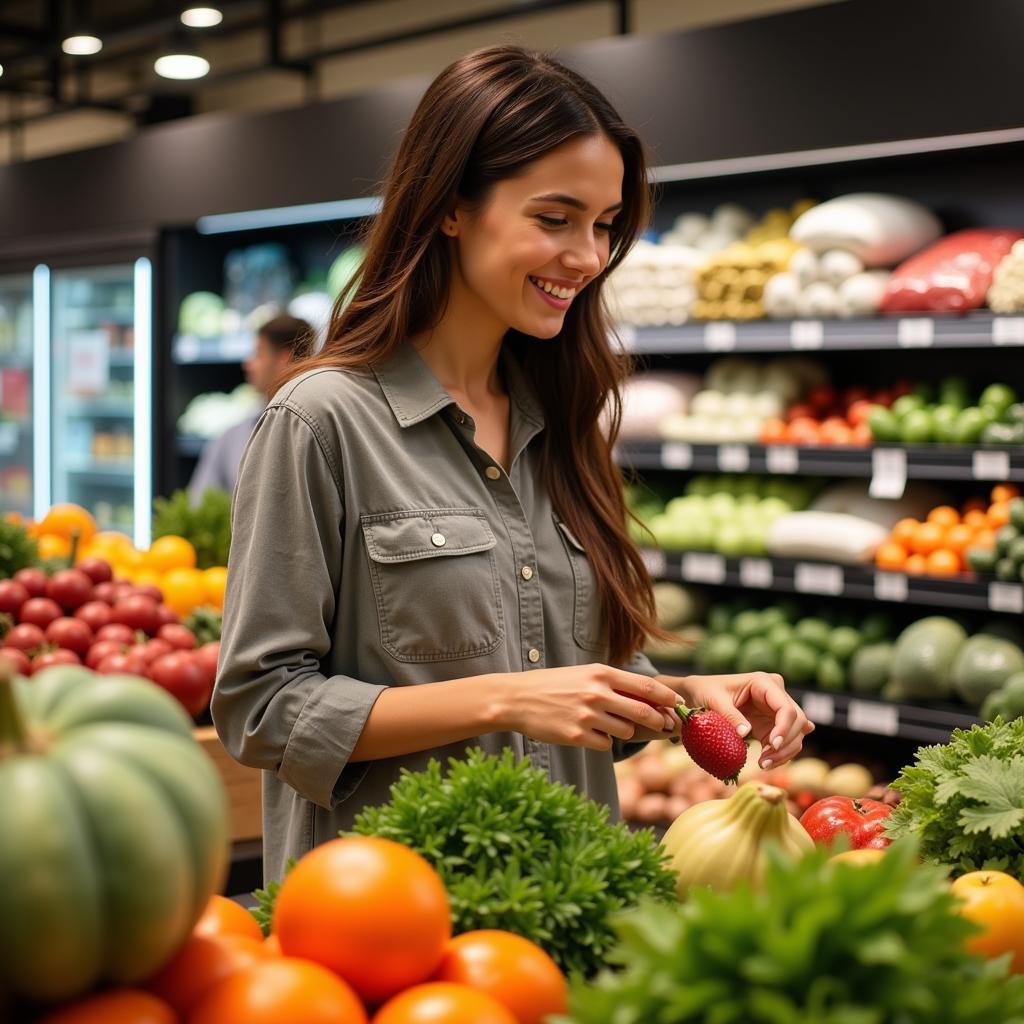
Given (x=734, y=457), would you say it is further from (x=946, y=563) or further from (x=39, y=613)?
(x=39, y=613)

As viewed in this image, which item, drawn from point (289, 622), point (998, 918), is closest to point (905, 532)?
point (289, 622)

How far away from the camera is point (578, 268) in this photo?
1.67 m

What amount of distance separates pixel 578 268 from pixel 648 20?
15.4 feet

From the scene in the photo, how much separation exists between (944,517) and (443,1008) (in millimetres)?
3377

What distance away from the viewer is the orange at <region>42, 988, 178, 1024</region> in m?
0.67

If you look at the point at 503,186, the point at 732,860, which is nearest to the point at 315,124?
the point at 503,186

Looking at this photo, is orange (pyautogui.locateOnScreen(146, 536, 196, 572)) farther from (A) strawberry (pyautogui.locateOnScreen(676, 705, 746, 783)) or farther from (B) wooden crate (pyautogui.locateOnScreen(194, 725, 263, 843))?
(A) strawberry (pyautogui.locateOnScreen(676, 705, 746, 783))

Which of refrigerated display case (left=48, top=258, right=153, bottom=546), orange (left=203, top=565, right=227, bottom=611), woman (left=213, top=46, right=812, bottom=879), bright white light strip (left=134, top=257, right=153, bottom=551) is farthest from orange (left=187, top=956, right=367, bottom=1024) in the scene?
refrigerated display case (left=48, top=258, right=153, bottom=546)

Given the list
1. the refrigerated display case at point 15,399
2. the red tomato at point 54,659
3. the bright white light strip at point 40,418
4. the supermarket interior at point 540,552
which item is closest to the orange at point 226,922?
Answer: the supermarket interior at point 540,552

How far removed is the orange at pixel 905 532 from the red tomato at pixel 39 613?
2405mm

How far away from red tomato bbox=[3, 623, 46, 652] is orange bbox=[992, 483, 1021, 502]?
2.62m

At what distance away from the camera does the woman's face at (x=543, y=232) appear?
1.64 metres

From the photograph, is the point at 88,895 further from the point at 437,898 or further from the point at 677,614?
the point at 677,614

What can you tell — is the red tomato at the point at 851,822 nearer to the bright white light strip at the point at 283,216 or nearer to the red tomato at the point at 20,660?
the red tomato at the point at 20,660
